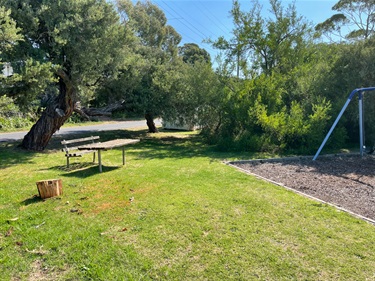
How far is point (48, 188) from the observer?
4918 mm

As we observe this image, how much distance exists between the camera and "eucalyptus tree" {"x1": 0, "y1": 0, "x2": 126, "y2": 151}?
8.40 meters

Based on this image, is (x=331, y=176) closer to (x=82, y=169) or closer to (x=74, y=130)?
(x=82, y=169)

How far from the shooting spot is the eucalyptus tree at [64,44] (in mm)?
8398

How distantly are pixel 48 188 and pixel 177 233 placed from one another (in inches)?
112

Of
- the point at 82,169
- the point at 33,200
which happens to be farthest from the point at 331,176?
the point at 33,200

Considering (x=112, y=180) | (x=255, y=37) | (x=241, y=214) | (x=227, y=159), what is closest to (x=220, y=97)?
(x=255, y=37)

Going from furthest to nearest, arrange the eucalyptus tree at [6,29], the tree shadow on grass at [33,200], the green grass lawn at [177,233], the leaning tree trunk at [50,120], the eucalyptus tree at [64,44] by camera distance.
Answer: the leaning tree trunk at [50,120] < the eucalyptus tree at [64,44] < the eucalyptus tree at [6,29] < the tree shadow on grass at [33,200] < the green grass lawn at [177,233]

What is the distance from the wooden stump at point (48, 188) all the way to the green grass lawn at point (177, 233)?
0.15 metres

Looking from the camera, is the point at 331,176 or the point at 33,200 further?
the point at 331,176

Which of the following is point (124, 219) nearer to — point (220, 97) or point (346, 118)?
point (220, 97)

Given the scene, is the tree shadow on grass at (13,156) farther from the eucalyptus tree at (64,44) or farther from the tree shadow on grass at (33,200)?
the tree shadow on grass at (33,200)

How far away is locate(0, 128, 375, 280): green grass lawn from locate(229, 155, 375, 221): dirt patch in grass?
585 millimetres

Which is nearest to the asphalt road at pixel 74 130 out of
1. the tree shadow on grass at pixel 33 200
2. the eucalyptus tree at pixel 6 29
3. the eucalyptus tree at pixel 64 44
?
the eucalyptus tree at pixel 64 44

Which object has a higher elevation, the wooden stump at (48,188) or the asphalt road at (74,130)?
the asphalt road at (74,130)
